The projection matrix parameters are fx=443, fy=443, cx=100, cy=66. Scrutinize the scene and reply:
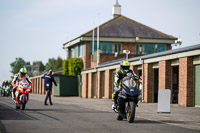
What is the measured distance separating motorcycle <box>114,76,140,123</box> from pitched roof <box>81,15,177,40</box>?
4843 centimetres

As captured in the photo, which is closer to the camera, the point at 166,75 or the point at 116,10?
the point at 166,75

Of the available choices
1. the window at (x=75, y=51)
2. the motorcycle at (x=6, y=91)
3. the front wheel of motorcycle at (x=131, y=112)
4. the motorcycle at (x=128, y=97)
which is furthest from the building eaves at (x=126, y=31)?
the front wheel of motorcycle at (x=131, y=112)

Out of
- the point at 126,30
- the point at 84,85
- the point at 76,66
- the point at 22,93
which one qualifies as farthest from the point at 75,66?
the point at 22,93

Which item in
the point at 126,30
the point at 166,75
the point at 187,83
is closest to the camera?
the point at 187,83

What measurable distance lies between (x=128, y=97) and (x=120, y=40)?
49015 millimetres

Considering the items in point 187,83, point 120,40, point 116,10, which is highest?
point 116,10

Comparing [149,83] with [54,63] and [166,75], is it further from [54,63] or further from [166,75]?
[54,63]

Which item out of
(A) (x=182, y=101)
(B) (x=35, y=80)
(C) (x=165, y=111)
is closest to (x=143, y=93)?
(A) (x=182, y=101)

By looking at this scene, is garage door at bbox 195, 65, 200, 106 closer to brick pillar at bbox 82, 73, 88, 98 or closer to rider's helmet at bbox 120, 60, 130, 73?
rider's helmet at bbox 120, 60, 130, 73

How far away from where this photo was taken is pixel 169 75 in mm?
28094

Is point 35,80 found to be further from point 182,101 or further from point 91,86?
point 182,101

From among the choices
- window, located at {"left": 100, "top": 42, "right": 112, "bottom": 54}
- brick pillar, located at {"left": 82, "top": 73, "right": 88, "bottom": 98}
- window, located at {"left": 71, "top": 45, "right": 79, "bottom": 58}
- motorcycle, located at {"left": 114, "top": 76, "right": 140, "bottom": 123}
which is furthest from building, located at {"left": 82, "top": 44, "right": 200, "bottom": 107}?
window, located at {"left": 71, "top": 45, "right": 79, "bottom": 58}

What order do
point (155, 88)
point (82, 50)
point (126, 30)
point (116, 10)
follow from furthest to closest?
point (116, 10) → point (126, 30) → point (82, 50) → point (155, 88)

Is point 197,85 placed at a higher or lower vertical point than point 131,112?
higher
